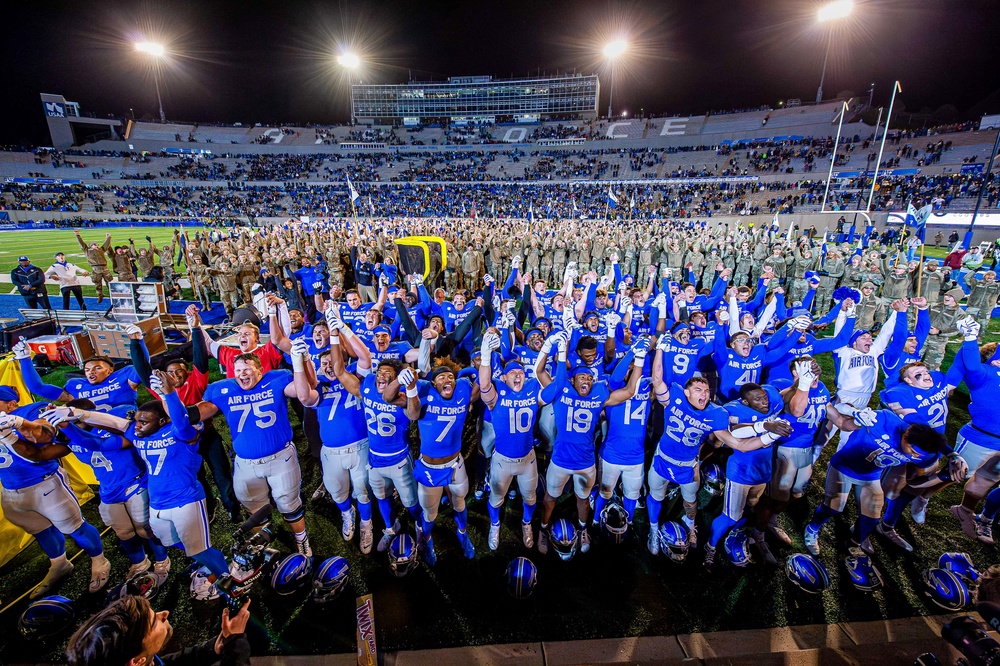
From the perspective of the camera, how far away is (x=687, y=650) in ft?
11.0

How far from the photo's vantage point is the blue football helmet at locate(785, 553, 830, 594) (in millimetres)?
3742

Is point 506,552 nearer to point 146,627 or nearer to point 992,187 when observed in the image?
point 146,627

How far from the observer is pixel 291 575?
3729 mm

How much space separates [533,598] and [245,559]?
2.44 m

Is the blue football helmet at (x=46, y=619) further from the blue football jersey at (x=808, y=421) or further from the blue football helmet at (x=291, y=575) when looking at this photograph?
the blue football jersey at (x=808, y=421)

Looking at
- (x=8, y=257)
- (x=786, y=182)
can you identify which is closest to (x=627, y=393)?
(x=8, y=257)

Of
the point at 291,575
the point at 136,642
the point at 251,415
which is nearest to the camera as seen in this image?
the point at 136,642

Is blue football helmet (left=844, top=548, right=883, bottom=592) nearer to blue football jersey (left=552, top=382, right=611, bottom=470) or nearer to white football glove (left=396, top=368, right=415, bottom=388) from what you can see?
blue football jersey (left=552, top=382, right=611, bottom=470)

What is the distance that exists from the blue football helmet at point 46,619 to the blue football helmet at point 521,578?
3.70 meters

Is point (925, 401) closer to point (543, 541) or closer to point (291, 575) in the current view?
point (543, 541)

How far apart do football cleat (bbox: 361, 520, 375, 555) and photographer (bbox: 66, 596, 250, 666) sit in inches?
85.5

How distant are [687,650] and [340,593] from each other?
300 centimetres

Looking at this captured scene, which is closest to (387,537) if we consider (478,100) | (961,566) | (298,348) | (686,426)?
(298,348)

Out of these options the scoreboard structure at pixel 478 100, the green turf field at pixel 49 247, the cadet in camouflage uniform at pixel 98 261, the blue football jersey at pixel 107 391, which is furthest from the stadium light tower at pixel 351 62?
the blue football jersey at pixel 107 391
